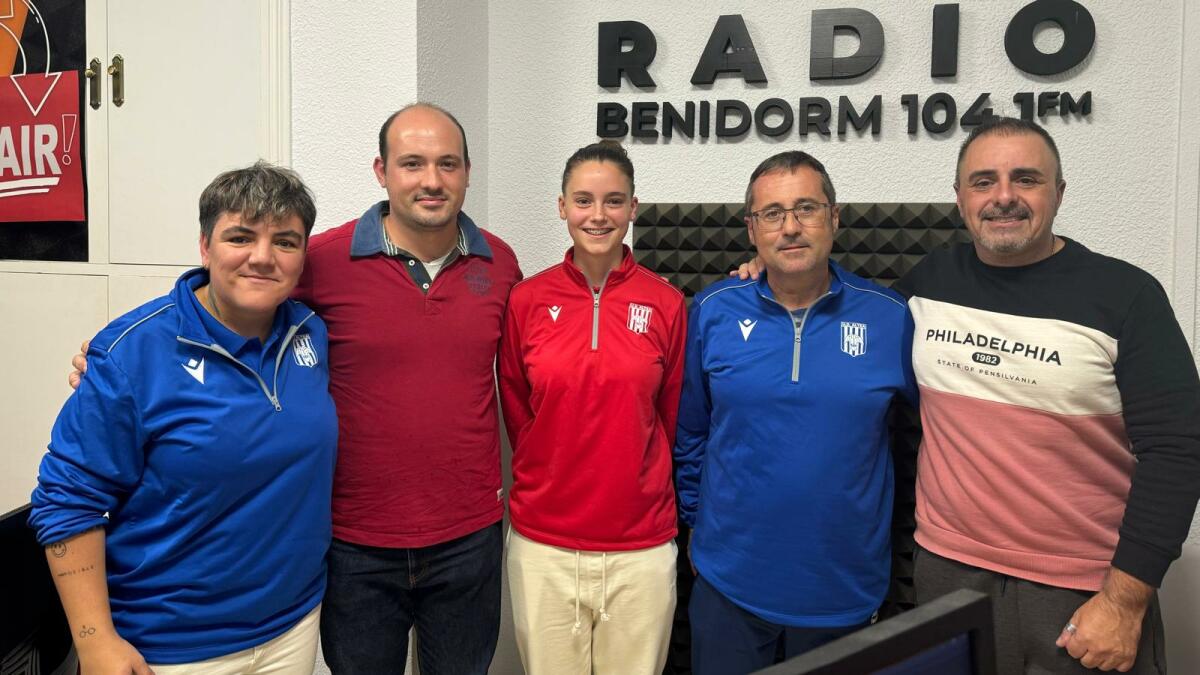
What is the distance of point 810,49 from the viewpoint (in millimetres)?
2605

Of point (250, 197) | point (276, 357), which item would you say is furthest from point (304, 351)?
point (250, 197)

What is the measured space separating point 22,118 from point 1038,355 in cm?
353

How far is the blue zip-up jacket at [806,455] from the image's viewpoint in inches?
72.5

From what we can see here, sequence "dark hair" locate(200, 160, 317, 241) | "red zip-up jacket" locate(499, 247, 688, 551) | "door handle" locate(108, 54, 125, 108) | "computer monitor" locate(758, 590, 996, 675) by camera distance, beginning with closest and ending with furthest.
→ "computer monitor" locate(758, 590, 996, 675) → "dark hair" locate(200, 160, 317, 241) → "red zip-up jacket" locate(499, 247, 688, 551) → "door handle" locate(108, 54, 125, 108)

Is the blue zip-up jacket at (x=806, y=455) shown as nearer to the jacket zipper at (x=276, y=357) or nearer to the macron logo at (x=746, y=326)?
the macron logo at (x=746, y=326)

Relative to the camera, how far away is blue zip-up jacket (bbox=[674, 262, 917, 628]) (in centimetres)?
184

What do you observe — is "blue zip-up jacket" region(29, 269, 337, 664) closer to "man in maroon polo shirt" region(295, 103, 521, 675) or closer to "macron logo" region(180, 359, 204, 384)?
"macron logo" region(180, 359, 204, 384)

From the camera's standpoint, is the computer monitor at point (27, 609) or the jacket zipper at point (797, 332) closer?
the computer monitor at point (27, 609)

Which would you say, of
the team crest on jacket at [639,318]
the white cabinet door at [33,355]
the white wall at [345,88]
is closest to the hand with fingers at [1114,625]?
the team crest on jacket at [639,318]

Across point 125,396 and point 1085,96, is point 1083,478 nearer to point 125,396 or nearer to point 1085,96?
point 1085,96

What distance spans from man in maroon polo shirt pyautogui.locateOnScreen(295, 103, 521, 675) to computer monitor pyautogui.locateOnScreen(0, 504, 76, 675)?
54 centimetres

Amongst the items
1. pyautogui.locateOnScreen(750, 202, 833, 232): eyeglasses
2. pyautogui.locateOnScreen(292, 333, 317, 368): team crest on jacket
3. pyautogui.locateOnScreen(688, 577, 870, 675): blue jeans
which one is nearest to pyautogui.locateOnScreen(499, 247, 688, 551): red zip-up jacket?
pyautogui.locateOnScreen(688, 577, 870, 675): blue jeans

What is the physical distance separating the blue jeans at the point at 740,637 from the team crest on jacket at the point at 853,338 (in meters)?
0.66

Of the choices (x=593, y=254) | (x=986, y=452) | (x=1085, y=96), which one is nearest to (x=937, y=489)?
(x=986, y=452)
